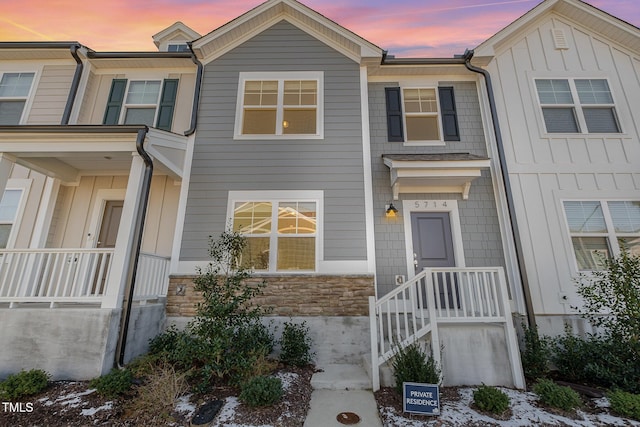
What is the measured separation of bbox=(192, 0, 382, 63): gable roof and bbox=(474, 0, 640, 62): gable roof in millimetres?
2744

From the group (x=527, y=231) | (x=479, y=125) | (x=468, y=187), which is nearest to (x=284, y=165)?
(x=468, y=187)

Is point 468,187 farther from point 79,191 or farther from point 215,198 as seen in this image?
point 79,191

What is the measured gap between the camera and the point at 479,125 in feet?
22.0

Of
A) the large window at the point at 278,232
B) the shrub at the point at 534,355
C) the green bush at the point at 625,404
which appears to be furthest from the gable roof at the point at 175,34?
the green bush at the point at 625,404

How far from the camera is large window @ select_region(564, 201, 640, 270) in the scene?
570 cm

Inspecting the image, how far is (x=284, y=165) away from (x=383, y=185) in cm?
234

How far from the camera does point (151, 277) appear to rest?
17.5ft

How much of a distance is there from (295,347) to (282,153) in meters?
4.06

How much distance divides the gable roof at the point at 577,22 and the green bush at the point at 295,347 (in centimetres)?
748

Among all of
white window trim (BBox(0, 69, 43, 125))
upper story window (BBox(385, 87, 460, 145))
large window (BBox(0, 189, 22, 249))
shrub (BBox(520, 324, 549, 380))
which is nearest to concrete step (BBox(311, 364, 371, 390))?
shrub (BBox(520, 324, 549, 380))

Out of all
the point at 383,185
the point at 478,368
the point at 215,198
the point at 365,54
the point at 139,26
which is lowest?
the point at 478,368

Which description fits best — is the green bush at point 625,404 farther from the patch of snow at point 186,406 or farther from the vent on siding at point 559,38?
the vent on siding at point 559,38

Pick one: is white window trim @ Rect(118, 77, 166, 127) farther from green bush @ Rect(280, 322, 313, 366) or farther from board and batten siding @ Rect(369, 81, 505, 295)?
green bush @ Rect(280, 322, 313, 366)

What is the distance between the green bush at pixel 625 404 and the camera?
3310 millimetres
